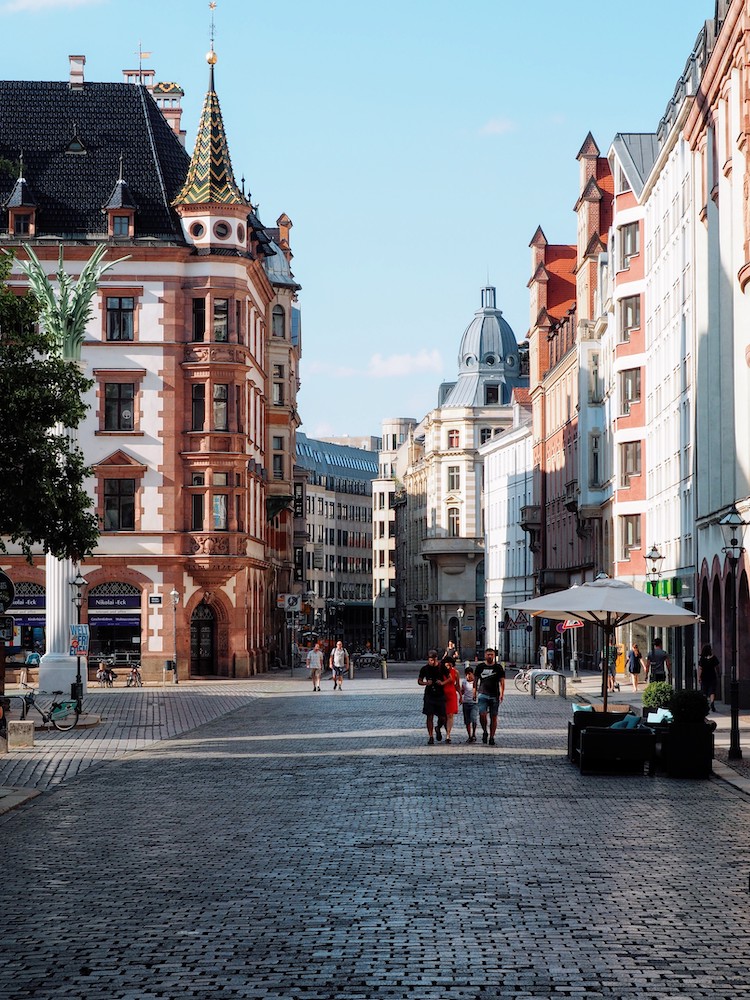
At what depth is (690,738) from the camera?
24281 mm

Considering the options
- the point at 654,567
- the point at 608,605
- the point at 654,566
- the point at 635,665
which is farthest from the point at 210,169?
the point at 608,605

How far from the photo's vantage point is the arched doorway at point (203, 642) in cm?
6662

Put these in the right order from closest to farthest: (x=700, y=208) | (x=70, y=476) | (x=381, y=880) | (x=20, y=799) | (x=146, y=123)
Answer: (x=381, y=880) → (x=20, y=799) → (x=70, y=476) → (x=700, y=208) → (x=146, y=123)

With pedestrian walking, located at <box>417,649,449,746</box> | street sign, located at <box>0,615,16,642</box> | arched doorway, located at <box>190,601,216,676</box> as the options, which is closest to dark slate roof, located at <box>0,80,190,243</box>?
arched doorway, located at <box>190,601,216,676</box>

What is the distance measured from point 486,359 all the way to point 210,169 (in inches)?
3047

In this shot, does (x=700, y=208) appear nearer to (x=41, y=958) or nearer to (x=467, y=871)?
(x=467, y=871)

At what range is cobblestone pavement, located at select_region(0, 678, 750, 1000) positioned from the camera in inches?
409

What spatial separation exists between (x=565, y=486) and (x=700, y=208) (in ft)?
127

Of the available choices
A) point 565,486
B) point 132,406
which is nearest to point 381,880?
point 132,406

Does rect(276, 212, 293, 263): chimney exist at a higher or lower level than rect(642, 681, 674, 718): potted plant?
higher

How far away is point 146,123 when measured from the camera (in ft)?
230

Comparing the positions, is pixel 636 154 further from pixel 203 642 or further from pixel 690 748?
pixel 690 748

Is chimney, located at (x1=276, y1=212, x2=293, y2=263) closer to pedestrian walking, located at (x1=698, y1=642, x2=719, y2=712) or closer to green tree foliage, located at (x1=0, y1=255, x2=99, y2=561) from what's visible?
pedestrian walking, located at (x1=698, y1=642, x2=719, y2=712)

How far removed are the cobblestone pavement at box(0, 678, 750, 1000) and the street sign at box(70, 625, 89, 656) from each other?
1910 cm
